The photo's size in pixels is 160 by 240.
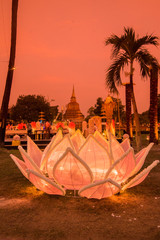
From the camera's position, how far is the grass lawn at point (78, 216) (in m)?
2.58

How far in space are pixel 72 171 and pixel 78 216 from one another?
0.61 meters

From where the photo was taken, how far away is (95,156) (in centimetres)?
332

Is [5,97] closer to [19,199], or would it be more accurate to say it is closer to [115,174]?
[19,199]

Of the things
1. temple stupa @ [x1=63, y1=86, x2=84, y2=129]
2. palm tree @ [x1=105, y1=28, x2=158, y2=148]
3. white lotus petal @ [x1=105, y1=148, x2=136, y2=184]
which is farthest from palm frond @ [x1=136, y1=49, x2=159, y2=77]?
temple stupa @ [x1=63, y1=86, x2=84, y2=129]

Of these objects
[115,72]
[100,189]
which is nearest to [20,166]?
[100,189]

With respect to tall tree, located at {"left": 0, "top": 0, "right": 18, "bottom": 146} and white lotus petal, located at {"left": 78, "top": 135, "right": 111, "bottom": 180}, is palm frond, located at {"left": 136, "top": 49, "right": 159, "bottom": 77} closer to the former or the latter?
tall tree, located at {"left": 0, "top": 0, "right": 18, "bottom": 146}

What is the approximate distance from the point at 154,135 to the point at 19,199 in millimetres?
11906

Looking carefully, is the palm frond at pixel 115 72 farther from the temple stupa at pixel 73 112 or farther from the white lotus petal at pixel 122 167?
the temple stupa at pixel 73 112

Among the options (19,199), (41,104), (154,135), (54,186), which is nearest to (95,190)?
(54,186)

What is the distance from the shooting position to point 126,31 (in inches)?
435

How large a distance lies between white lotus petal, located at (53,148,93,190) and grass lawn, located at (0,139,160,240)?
1.45ft

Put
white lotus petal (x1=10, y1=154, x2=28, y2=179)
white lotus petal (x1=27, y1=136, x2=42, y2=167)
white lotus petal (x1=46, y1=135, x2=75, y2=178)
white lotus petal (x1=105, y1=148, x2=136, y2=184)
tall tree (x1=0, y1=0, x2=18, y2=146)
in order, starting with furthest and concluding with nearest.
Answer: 1. tall tree (x1=0, y1=0, x2=18, y2=146)
2. white lotus petal (x1=27, y1=136, x2=42, y2=167)
3. white lotus petal (x1=10, y1=154, x2=28, y2=179)
4. white lotus petal (x1=46, y1=135, x2=75, y2=178)
5. white lotus petal (x1=105, y1=148, x2=136, y2=184)

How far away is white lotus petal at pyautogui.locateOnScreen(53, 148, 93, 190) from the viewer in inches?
118

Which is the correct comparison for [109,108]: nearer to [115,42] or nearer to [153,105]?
[153,105]
